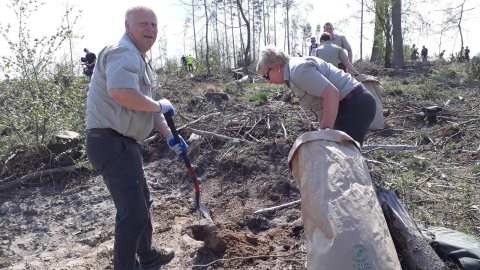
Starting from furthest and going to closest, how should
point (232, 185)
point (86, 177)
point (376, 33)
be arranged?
point (376, 33), point (86, 177), point (232, 185)

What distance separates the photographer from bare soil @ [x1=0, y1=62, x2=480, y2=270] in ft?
11.2

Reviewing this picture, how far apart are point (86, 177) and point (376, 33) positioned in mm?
14176

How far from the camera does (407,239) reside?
2.64m

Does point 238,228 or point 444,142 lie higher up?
point 444,142

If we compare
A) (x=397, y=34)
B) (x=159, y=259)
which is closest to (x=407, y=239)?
(x=159, y=259)

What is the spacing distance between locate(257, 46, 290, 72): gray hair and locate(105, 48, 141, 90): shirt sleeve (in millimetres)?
956

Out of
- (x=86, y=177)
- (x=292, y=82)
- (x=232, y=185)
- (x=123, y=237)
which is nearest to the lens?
(x=123, y=237)

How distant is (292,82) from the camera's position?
9.84ft

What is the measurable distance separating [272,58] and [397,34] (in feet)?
42.5

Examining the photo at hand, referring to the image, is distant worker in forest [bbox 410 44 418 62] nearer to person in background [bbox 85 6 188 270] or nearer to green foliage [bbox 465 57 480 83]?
green foliage [bbox 465 57 480 83]

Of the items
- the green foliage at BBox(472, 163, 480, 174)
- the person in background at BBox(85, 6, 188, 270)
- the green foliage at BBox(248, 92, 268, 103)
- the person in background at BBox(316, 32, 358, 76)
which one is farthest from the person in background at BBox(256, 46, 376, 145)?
the green foliage at BBox(248, 92, 268, 103)

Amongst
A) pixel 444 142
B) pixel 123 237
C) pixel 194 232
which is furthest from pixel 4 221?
pixel 444 142

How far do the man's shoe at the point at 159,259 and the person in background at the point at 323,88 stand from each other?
4.99 feet

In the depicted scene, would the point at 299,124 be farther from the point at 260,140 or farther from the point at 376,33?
the point at 376,33
